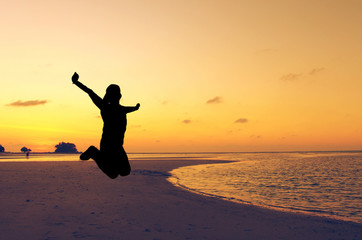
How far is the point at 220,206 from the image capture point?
2053 centimetres

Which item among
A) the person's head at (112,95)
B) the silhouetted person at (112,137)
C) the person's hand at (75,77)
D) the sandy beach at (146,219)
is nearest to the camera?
the person's hand at (75,77)

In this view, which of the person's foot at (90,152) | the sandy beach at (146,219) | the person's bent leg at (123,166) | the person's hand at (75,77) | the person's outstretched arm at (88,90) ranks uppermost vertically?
the person's hand at (75,77)

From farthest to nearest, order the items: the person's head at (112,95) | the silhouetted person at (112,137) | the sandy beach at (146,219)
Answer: the sandy beach at (146,219), the person's head at (112,95), the silhouetted person at (112,137)

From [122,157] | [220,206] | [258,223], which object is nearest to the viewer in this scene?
[122,157]

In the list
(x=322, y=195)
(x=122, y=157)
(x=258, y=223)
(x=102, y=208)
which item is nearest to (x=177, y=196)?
(x=102, y=208)

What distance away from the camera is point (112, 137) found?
271cm

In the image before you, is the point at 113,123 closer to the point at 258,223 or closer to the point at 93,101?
the point at 93,101

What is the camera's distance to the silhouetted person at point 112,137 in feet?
8.45

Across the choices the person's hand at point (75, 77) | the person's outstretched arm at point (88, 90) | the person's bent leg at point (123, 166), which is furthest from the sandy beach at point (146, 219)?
the person's hand at point (75, 77)

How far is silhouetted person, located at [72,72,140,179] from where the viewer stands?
257cm

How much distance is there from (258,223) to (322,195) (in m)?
15.2

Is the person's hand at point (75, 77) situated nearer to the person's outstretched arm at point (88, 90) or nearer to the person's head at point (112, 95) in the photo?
the person's outstretched arm at point (88, 90)

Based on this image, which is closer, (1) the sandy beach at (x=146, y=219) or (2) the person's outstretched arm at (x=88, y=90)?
(2) the person's outstretched arm at (x=88, y=90)

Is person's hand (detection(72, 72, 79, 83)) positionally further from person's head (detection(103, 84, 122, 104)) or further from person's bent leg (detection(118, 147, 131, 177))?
person's bent leg (detection(118, 147, 131, 177))
